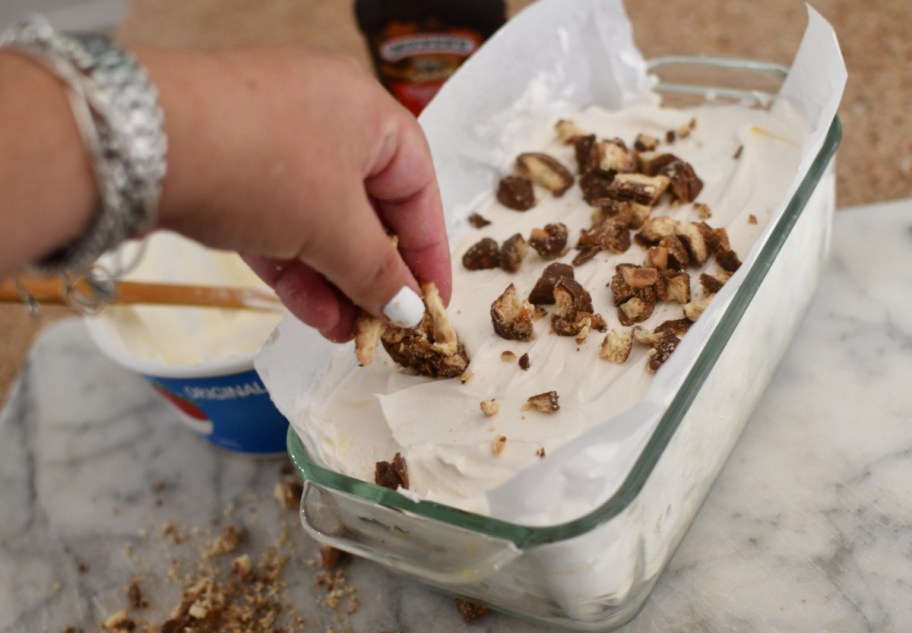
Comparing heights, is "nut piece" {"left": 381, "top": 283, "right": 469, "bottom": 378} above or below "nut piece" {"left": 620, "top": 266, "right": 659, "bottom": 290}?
below

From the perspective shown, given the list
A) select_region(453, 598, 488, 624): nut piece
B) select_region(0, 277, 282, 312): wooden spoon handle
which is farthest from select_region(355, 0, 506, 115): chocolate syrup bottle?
select_region(453, 598, 488, 624): nut piece

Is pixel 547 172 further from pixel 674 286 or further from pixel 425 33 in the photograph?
pixel 425 33

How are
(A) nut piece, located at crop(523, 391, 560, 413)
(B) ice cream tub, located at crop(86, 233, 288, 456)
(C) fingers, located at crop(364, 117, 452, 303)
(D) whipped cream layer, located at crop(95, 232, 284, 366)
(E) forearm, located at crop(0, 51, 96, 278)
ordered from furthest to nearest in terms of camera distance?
(D) whipped cream layer, located at crop(95, 232, 284, 366), (B) ice cream tub, located at crop(86, 233, 288, 456), (A) nut piece, located at crop(523, 391, 560, 413), (C) fingers, located at crop(364, 117, 452, 303), (E) forearm, located at crop(0, 51, 96, 278)

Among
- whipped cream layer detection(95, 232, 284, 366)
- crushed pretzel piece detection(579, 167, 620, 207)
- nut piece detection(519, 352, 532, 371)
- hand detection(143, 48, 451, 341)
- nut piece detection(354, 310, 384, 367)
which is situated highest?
hand detection(143, 48, 451, 341)

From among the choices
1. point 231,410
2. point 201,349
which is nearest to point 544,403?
point 231,410

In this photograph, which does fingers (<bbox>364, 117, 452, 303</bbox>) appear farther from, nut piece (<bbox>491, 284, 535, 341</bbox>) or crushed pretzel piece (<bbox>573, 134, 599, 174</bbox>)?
crushed pretzel piece (<bbox>573, 134, 599, 174</bbox>)

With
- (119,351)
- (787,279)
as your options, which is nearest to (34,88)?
(119,351)

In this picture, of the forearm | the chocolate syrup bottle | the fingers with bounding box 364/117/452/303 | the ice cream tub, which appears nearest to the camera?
the forearm

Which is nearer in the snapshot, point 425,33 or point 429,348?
point 429,348

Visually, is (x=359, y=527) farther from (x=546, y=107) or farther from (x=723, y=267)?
(x=546, y=107)
